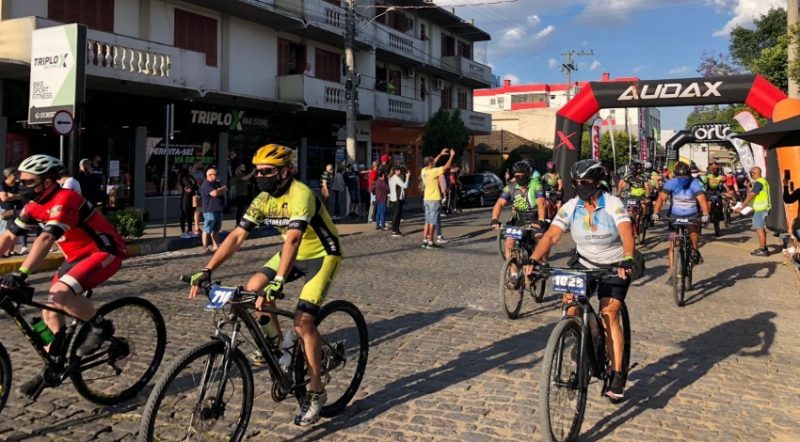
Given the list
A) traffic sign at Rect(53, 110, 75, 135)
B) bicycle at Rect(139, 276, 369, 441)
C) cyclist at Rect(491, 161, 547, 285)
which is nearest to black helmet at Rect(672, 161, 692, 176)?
cyclist at Rect(491, 161, 547, 285)

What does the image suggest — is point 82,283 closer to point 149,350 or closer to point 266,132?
point 149,350

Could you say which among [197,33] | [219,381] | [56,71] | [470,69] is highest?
[470,69]

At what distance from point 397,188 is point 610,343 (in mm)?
11392

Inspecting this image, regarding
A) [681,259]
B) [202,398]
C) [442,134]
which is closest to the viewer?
[202,398]

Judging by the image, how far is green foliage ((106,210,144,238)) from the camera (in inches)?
488

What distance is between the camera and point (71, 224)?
442 centimetres

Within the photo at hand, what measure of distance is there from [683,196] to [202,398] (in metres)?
8.38

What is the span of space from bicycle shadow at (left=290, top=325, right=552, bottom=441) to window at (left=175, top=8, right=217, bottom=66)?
16752 mm

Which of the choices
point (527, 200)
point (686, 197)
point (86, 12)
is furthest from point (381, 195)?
point (86, 12)

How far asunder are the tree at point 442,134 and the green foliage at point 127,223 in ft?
65.6

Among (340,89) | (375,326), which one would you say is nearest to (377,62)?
(340,89)

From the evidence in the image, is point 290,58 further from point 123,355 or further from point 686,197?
point 123,355

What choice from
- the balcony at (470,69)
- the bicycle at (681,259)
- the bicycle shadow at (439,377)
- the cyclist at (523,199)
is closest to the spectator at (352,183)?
the cyclist at (523,199)

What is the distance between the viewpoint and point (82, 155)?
17516mm
